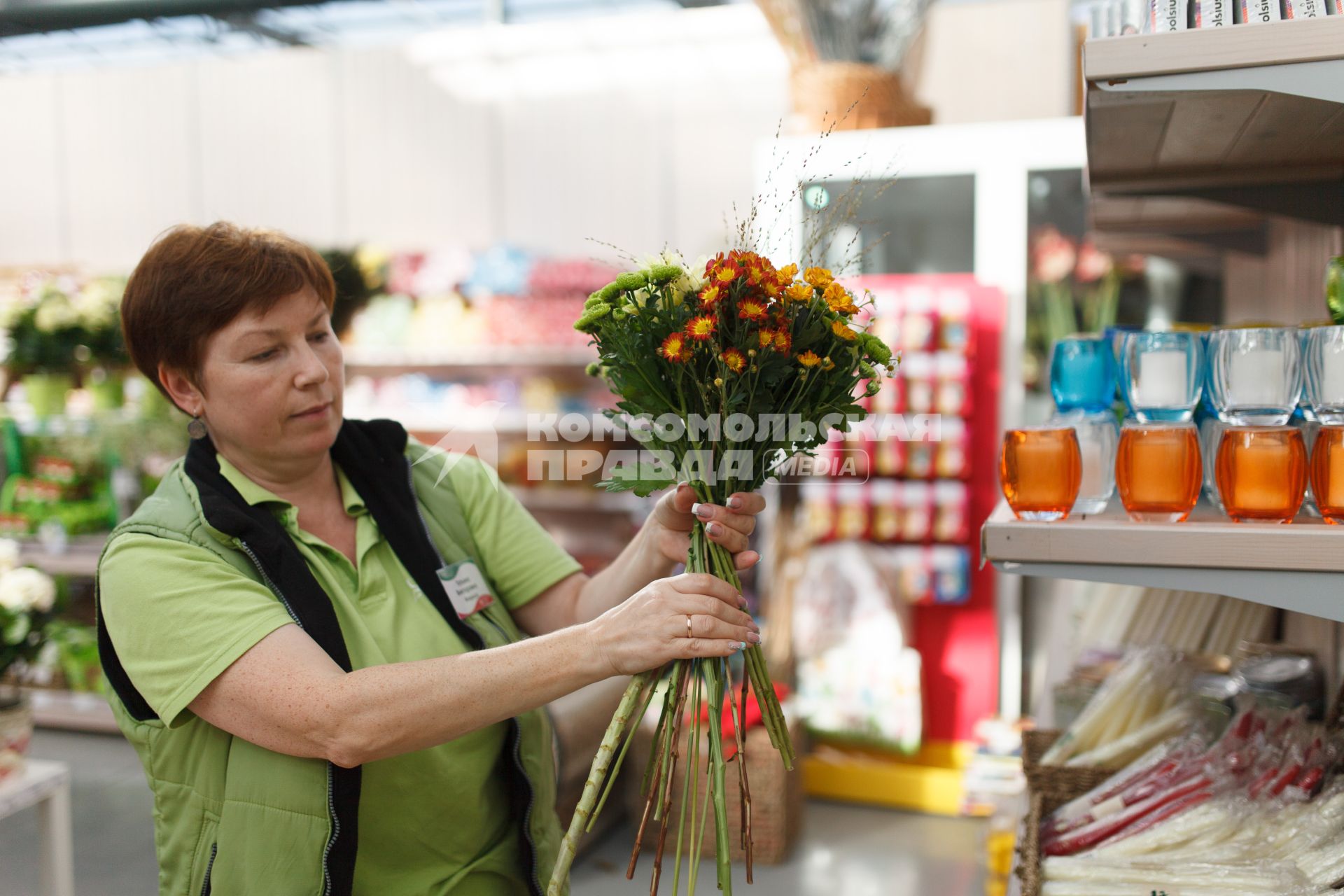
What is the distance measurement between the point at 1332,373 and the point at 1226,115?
0.37 m

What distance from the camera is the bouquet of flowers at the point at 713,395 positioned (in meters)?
1.24

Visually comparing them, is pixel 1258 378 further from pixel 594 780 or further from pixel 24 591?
pixel 24 591

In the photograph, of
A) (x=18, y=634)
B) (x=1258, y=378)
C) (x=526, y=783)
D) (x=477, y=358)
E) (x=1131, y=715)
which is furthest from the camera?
(x=477, y=358)

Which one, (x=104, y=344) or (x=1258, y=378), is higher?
(x=104, y=344)

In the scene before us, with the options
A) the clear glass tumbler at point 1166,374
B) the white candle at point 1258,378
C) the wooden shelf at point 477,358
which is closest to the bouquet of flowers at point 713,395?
the clear glass tumbler at point 1166,374

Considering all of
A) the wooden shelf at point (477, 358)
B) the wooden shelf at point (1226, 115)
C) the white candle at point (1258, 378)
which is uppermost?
the wooden shelf at point (1226, 115)

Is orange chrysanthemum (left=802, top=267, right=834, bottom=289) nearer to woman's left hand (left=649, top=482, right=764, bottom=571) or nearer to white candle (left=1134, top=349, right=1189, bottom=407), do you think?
woman's left hand (left=649, top=482, right=764, bottom=571)

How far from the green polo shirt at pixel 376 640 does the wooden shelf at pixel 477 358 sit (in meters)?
3.48

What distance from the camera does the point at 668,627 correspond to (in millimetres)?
1234

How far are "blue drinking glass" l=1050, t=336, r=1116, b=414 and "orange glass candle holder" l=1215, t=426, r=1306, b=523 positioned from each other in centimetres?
24

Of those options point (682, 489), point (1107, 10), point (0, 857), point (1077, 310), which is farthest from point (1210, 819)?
point (0, 857)

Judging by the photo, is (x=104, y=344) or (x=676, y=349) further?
(x=104, y=344)


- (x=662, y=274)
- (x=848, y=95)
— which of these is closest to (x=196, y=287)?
(x=662, y=274)

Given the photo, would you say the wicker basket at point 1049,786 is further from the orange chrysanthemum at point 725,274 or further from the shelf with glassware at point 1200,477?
the orange chrysanthemum at point 725,274
